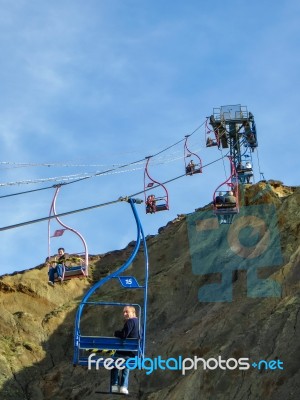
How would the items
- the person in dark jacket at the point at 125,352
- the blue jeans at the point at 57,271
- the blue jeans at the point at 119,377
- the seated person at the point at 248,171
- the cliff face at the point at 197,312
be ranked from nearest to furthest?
the person in dark jacket at the point at 125,352
the blue jeans at the point at 119,377
the blue jeans at the point at 57,271
the cliff face at the point at 197,312
the seated person at the point at 248,171

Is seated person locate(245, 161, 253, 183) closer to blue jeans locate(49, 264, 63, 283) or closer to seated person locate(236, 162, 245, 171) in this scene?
seated person locate(236, 162, 245, 171)

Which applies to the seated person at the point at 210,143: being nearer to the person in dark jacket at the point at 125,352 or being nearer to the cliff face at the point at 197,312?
the cliff face at the point at 197,312

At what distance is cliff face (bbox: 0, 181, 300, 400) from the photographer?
80.2 ft

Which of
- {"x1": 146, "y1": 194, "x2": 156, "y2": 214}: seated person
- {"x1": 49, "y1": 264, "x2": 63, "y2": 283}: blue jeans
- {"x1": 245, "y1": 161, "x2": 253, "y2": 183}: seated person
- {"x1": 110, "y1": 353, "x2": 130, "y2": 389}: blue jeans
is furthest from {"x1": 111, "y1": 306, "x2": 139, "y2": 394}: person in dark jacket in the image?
{"x1": 245, "y1": 161, "x2": 253, "y2": 183}: seated person

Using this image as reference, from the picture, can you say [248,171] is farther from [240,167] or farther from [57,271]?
[57,271]

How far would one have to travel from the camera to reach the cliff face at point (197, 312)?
24.4 m

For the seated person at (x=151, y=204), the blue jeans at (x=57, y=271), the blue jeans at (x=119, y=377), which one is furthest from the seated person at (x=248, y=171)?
the blue jeans at (x=119, y=377)

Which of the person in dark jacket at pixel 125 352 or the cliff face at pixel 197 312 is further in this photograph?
the cliff face at pixel 197 312

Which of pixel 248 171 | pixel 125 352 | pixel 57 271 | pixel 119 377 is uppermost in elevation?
pixel 248 171

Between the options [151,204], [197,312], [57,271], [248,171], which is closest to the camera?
[57,271]

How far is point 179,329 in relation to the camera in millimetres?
33438

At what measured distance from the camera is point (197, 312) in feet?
113

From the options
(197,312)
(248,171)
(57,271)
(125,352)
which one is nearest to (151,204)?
(197,312)

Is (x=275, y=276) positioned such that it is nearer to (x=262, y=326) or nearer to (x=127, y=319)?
(x=262, y=326)
